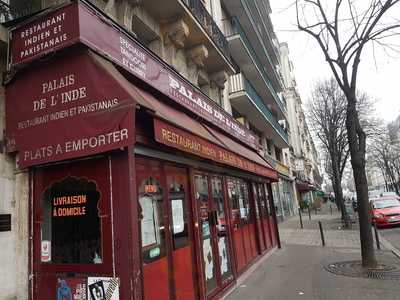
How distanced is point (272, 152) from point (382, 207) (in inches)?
441

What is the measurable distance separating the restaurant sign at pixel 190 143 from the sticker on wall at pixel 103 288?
1763 mm

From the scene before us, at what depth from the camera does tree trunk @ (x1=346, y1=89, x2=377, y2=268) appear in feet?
28.7

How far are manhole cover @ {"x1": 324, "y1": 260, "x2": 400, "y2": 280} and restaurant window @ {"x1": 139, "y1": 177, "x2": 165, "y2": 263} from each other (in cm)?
496

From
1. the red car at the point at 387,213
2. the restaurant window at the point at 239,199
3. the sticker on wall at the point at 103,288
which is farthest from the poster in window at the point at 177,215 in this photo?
the red car at the point at 387,213

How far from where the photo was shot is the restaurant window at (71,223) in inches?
176

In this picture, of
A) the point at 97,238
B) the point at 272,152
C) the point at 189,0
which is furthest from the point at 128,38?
the point at 272,152

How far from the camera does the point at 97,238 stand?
442cm

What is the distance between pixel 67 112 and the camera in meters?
4.55

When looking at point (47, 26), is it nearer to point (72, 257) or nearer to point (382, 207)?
point (72, 257)

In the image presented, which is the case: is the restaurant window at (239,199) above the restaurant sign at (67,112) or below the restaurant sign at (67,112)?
below

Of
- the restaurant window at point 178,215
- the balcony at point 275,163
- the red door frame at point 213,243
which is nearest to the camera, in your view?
the restaurant window at point 178,215

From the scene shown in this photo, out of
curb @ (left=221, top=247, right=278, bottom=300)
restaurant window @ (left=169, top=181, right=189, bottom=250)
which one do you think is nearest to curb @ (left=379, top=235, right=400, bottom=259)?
curb @ (left=221, top=247, right=278, bottom=300)

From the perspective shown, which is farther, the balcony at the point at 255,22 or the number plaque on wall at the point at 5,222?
the balcony at the point at 255,22

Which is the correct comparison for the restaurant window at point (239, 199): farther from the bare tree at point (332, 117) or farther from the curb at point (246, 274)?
the bare tree at point (332, 117)
